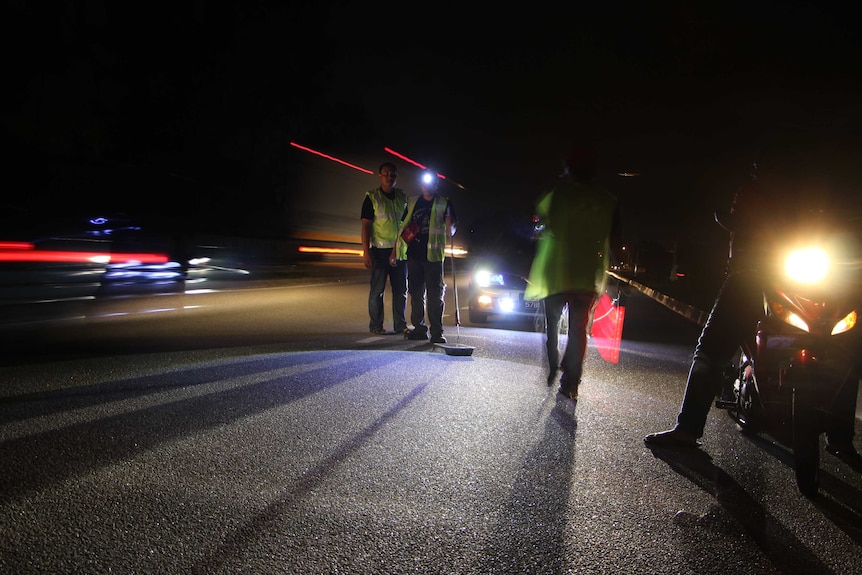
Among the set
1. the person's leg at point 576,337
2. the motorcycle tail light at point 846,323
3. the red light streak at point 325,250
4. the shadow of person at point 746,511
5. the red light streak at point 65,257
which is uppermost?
the red light streak at point 325,250

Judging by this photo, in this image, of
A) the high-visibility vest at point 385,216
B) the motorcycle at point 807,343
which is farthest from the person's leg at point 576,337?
the high-visibility vest at point 385,216

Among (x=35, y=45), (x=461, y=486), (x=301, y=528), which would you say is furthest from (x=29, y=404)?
(x=35, y=45)

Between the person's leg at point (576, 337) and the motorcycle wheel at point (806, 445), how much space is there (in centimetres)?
195

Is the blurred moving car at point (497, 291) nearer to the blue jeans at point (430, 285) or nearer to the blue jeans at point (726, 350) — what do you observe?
the blue jeans at point (430, 285)

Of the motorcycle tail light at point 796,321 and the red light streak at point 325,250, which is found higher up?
the red light streak at point 325,250

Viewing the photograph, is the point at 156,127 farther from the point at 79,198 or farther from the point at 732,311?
the point at 732,311

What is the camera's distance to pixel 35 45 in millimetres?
24625

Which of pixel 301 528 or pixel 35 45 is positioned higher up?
pixel 35 45

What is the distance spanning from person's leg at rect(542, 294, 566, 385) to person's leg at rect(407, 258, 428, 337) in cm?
252

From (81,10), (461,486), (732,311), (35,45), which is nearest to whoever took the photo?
(461,486)

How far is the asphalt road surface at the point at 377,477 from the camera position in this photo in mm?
2529

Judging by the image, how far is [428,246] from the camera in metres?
7.48

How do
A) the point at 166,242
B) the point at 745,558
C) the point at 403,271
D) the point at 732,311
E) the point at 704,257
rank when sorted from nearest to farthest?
the point at 745,558 → the point at 732,311 → the point at 403,271 → the point at 166,242 → the point at 704,257

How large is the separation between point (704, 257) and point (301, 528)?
29496 mm
